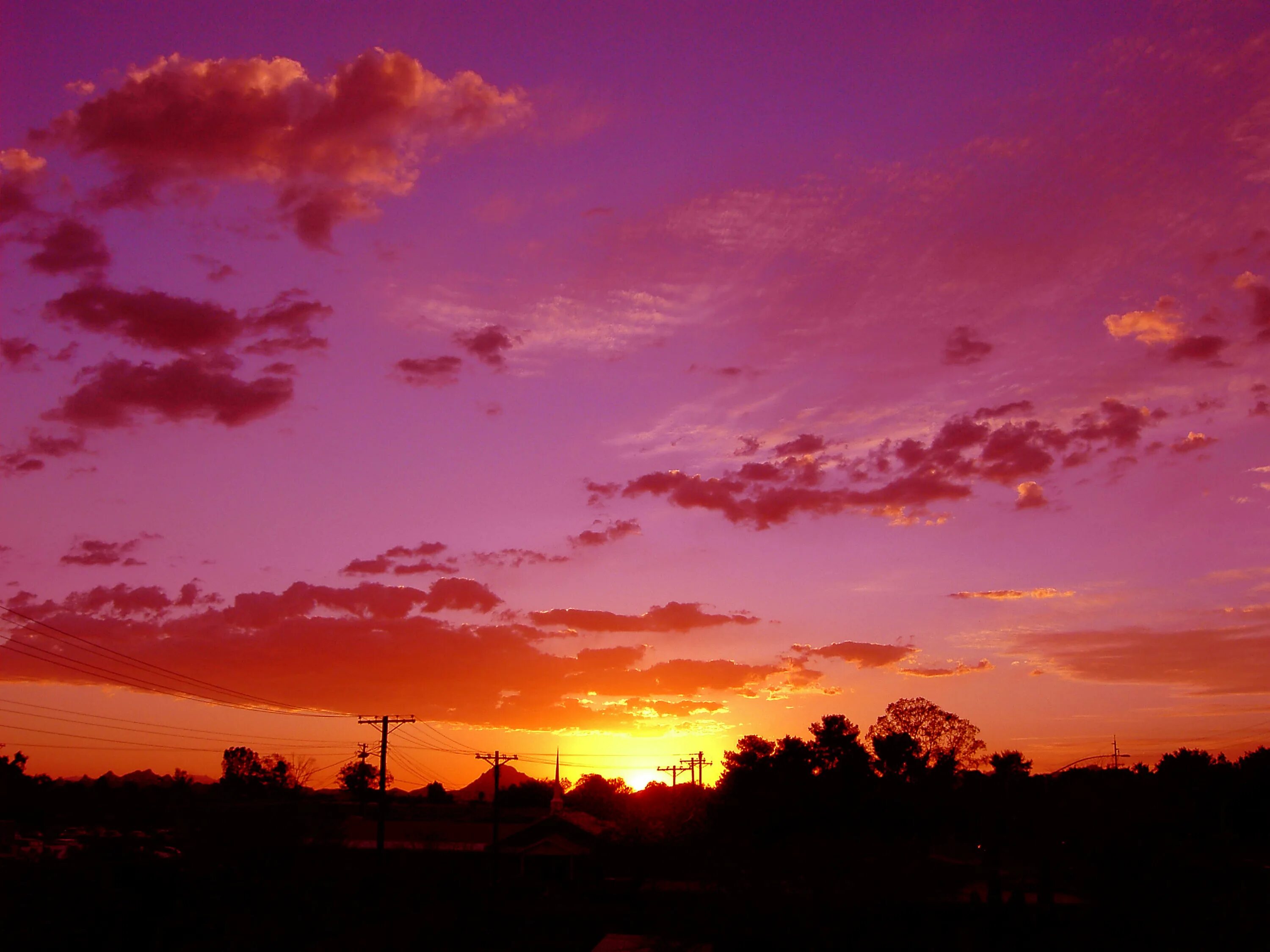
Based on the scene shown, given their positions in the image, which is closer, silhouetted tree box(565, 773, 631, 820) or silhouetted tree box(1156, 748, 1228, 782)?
silhouetted tree box(1156, 748, 1228, 782)

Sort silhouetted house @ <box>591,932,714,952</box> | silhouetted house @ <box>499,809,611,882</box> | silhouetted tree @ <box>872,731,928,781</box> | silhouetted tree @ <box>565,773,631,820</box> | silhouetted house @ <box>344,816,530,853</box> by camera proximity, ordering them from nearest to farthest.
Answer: silhouetted house @ <box>591,932,714,952</box>
silhouetted house @ <box>499,809,611,882</box>
silhouetted house @ <box>344,816,530,853</box>
silhouetted tree @ <box>872,731,928,781</box>
silhouetted tree @ <box>565,773,631,820</box>

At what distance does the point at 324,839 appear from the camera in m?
55.5

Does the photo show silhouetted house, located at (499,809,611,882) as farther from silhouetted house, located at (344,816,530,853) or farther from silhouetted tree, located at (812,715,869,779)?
silhouetted tree, located at (812,715,869,779)

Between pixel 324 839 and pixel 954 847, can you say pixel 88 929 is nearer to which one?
pixel 324 839

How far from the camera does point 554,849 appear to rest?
238ft

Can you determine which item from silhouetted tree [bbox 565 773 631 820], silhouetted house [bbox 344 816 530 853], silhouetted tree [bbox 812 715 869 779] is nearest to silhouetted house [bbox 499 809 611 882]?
silhouetted house [bbox 344 816 530 853]

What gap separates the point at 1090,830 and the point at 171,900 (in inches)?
2041

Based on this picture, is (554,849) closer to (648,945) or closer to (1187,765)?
(648,945)

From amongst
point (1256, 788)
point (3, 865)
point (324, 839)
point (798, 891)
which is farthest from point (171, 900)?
point (1256, 788)

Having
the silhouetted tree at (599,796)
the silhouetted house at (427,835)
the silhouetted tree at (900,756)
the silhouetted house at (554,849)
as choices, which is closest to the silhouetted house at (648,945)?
the silhouetted house at (554,849)

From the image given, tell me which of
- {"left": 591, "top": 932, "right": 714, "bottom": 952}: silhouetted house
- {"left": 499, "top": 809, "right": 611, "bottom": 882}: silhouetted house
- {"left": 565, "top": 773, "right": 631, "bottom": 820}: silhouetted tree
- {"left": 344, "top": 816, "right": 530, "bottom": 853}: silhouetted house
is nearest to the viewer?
{"left": 591, "top": 932, "right": 714, "bottom": 952}: silhouetted house

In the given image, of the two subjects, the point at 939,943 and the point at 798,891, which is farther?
the point at 798,891

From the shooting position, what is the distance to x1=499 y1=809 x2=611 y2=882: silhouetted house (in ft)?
237

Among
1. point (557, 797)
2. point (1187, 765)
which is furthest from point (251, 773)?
point (1187, 765)
